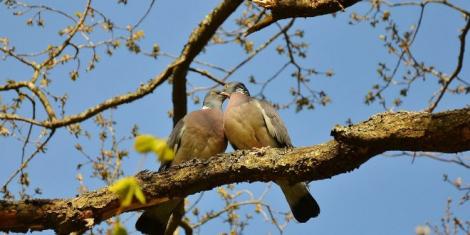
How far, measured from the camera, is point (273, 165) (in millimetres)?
3201

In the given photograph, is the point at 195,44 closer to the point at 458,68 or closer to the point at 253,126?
the point at 253,126

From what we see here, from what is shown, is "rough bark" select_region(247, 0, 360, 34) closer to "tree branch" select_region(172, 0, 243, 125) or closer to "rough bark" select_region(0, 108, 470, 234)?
"rough bark" select_region(0, 108, 470, 234)

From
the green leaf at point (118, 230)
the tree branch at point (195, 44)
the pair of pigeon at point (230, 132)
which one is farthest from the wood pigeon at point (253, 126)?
the green leaf at point (118, 230)

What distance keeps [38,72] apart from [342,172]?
382 cm

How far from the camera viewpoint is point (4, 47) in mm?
5891

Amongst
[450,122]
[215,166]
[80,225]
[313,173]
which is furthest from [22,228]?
[450,122]

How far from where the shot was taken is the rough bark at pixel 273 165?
9.16ft

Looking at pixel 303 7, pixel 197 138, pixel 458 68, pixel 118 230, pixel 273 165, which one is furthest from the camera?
pixel 458 68

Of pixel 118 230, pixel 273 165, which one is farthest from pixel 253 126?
pixel 118 230

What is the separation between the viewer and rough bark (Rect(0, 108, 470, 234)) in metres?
2.79

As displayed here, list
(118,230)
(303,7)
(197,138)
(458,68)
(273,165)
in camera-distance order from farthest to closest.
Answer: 1. (458,68)
2. (197,138)
3. (303,7)
4. (273,165)
5. (118,230)

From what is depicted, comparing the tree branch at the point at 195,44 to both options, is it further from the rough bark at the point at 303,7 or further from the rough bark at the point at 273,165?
the rough bark at the point at 273,165

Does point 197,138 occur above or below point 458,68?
below

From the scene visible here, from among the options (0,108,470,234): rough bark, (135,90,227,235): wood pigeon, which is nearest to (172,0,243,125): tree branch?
(135,90,227,235): wood pigeon
